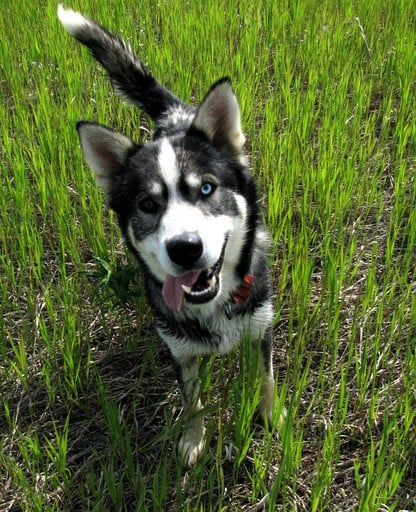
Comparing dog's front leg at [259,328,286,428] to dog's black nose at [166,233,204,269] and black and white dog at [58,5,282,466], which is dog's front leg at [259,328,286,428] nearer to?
black and white dog at [58,5,282,466]

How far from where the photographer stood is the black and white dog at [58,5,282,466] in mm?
1871

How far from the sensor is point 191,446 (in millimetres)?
2092

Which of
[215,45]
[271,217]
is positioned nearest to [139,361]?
[271,217]

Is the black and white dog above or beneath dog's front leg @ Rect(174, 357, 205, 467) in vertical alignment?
above

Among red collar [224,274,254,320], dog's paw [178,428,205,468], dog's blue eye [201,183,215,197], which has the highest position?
dog's blue eye [201,183,215,197]

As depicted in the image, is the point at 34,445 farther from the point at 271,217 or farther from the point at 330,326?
the point at 271,217

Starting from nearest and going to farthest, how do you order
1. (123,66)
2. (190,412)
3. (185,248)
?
1. (185,248)
2. (190,412)
3. (123,66)

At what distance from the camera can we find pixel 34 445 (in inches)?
70.2

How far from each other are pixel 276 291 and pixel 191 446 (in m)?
0.87

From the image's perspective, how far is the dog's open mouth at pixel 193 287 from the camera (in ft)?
6.07

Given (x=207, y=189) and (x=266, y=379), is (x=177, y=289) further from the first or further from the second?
(x=266, y=379)

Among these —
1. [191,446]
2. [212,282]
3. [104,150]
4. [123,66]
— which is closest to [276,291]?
[212,282]

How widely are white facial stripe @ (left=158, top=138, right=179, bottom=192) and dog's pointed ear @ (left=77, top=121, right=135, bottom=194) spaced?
0.22 metres

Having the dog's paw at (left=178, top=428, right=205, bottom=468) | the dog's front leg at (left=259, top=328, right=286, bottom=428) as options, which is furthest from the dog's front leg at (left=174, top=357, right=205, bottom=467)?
the dog's front leg at (left=259, top=328, right=286, bottom=428)
